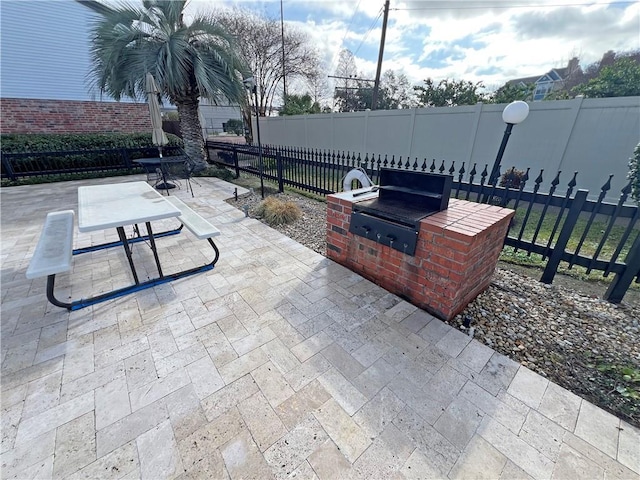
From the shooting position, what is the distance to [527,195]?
2.78 m

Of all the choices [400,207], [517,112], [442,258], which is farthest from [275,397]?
[517,112]

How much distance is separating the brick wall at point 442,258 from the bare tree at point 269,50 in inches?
575

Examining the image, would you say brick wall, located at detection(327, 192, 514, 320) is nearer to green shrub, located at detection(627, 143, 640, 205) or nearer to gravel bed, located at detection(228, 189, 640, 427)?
gravel bed, located at detection(228, 189, 640, 427)

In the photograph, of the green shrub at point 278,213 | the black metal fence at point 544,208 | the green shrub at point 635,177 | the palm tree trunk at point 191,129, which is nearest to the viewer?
the black metal fence at point 544,208

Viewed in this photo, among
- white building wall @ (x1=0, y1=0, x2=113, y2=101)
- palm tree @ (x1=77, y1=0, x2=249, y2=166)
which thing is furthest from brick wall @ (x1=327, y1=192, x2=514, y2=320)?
white building wall @ (x1=0, y1=0, x2=113, y2=101)

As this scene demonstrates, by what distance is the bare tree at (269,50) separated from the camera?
14.3 metres

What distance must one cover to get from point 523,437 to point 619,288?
2171 mm

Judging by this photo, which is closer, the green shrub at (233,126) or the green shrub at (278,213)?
the green shrub at (278,213)

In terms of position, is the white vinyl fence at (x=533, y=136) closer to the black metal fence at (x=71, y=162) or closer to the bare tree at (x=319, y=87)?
the black metal fence at (x=71, y=162)

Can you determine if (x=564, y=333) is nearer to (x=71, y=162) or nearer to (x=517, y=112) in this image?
(x=517, y=112)

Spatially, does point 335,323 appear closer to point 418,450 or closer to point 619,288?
point 418,450

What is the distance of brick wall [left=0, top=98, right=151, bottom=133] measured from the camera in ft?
28.1

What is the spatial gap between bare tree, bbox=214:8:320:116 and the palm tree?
23.9 feet

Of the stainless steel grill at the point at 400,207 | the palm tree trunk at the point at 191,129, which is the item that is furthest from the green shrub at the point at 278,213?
the palm tree trunk at the point at 191,129
